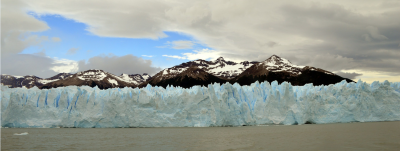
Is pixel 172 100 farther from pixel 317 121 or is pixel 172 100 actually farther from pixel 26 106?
pixel 317 121

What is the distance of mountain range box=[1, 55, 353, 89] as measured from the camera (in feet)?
311

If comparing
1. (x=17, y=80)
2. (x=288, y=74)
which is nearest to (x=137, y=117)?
(x=288, y=74)

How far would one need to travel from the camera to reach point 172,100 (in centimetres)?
2517

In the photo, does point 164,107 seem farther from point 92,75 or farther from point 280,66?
point 92,75

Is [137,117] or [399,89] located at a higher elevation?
[399,89]

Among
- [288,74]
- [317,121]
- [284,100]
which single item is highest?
[288,74]

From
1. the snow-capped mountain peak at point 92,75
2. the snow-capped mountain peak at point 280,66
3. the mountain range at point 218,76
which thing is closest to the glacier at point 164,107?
the mountain range at point 218,76

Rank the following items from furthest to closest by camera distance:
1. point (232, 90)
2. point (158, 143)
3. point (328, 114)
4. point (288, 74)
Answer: point (288, 74) < point (328, 114) < point (232, 90) < point (158, 143)

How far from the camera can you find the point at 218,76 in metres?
143

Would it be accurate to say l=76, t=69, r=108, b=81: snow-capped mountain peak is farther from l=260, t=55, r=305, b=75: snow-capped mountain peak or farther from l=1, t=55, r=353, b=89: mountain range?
l=260, t=55, r=305, b=75: snow-capped mountain peak

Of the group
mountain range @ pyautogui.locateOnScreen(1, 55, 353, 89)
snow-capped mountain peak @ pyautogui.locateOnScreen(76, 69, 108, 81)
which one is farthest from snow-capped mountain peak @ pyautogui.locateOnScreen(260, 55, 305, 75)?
snow-capped mountain peak @ pyautogui.locateOnScreen(76, 69, 108, 81)

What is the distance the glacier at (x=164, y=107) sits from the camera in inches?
972

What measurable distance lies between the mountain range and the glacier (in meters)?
62.8

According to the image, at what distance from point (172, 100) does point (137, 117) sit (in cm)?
314
